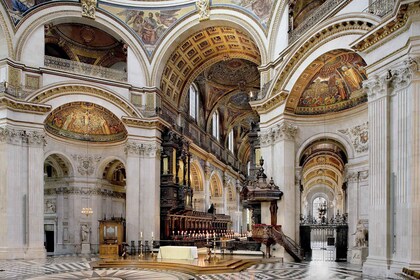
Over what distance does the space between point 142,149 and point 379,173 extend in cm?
1480

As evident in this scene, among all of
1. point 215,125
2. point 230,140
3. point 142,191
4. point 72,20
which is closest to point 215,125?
point 215,125

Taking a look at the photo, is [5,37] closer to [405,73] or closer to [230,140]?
[405,73]

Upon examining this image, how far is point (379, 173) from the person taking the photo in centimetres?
1286

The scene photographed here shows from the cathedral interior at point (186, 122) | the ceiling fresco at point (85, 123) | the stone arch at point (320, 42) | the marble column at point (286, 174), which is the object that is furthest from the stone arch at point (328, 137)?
the ceiling fresco at point (85, 123)

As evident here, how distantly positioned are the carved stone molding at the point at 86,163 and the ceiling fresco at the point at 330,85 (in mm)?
12832

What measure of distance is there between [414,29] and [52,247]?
74.1 feet

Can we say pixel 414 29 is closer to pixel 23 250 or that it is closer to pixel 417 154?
pixel 417 154

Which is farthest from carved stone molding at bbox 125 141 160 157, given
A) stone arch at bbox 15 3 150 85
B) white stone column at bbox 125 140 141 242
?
stone arch at bbox 15 3 150 85

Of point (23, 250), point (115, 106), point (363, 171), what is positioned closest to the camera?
point (363, 171)

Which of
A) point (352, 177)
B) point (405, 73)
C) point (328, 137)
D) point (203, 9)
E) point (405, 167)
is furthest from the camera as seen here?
point (203, 9)

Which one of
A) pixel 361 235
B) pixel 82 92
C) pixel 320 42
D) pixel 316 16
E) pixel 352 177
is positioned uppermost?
pixel 316 16

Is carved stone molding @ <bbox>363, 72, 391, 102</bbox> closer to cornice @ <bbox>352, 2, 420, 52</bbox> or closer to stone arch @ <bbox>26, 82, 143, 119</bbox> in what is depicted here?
cornice @ <bbox>352, 2, 420, 52</bbox>

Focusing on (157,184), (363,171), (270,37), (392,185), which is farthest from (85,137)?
(392,185)

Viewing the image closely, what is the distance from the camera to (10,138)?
2072 centimetres
